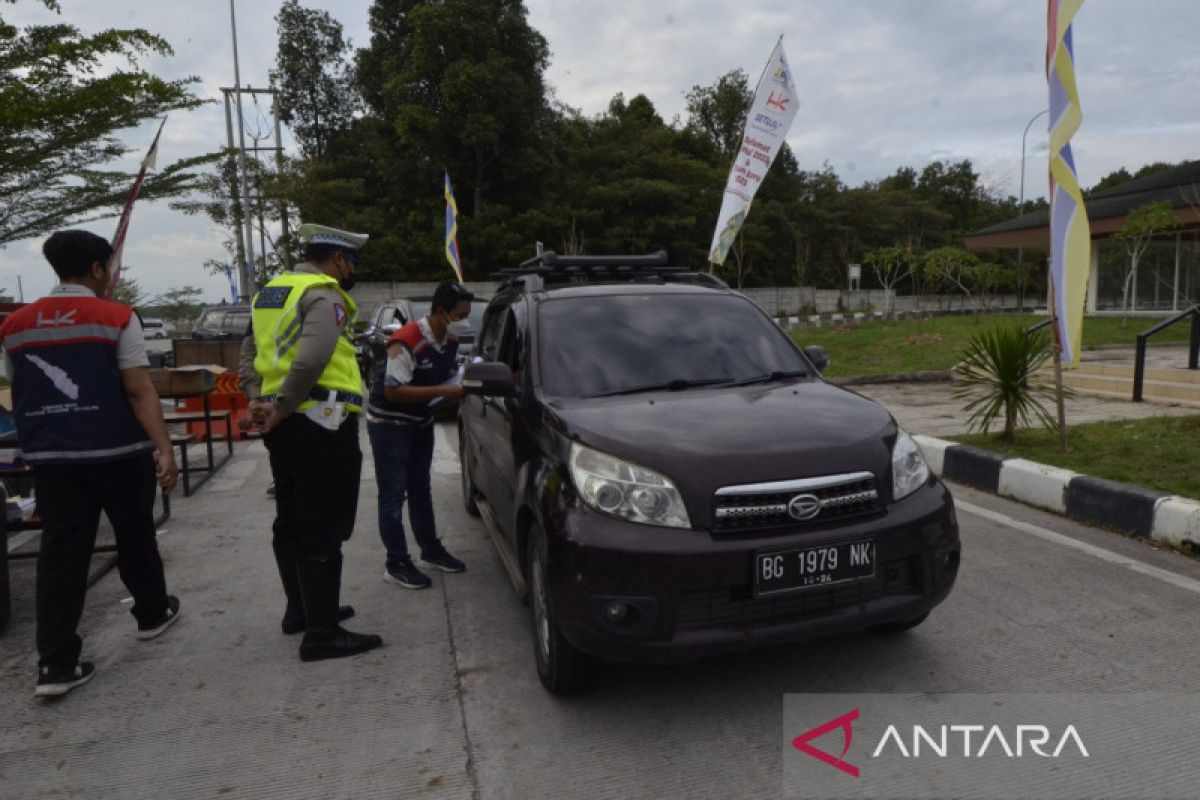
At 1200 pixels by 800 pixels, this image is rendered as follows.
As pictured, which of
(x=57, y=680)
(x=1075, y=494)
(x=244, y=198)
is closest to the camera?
(x=57, y=680)

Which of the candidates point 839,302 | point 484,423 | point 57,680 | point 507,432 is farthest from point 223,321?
point 839,302

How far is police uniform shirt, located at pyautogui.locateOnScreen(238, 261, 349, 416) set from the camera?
10.9ft

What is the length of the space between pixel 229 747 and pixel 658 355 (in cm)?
234

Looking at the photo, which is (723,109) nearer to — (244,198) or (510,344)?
(244,198)

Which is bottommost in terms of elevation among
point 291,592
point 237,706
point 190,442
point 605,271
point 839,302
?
point 237,706

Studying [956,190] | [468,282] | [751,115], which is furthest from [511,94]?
[956,190]

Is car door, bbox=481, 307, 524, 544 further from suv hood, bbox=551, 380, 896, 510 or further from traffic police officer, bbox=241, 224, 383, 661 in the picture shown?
traffic police officer, bbox=241, 224, 383, 661

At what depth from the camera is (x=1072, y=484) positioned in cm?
539

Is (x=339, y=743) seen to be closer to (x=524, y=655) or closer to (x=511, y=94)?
(x=524, y=655)

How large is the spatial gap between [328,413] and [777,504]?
1956 millimetres

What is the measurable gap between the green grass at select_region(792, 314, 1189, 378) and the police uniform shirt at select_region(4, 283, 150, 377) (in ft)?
37.0

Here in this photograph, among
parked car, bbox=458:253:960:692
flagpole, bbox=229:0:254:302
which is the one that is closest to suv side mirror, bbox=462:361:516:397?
parked car, bbox=458:253:960:692

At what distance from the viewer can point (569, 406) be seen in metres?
3.31

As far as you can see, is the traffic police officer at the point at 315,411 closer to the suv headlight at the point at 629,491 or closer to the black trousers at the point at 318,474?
the black trousers at the point at 318,474
